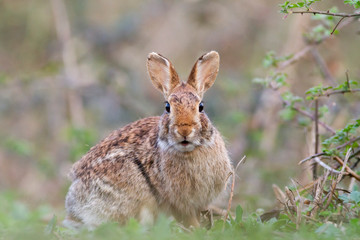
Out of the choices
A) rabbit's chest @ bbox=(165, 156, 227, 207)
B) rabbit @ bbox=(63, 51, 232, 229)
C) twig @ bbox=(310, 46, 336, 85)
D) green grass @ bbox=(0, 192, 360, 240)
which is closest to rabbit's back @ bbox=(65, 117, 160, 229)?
rabbit @ bbox=(63, 51, 232, 229)

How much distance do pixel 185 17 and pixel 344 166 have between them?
24.5ft

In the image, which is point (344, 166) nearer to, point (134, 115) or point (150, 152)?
point (150, 152)

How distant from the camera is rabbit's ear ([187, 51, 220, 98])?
537 cm

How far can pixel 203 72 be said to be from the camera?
5.45 metres

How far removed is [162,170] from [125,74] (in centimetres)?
576

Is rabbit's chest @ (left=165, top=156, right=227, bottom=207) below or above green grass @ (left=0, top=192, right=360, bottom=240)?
above

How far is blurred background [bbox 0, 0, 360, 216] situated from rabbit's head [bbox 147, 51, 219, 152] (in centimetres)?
301

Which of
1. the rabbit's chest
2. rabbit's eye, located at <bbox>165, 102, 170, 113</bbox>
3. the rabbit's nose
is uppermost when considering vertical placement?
rabbit's eye, located at <bbox>165, 102, 170, 113</bbox>

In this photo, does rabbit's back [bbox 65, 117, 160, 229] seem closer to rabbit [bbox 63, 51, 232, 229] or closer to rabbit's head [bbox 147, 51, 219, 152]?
rabbit [bbox 63, 51, 232, 229]


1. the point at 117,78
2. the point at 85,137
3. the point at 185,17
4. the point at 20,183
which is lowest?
the point at 20,183

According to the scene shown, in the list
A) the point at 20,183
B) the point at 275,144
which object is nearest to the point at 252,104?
the point at 275,144

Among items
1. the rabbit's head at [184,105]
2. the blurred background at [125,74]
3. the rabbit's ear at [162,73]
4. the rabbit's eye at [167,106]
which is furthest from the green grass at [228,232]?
the blurred background at [125,74]

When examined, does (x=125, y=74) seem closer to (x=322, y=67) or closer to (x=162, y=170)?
(x=322, y=67)

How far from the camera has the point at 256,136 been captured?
29.5 feet
